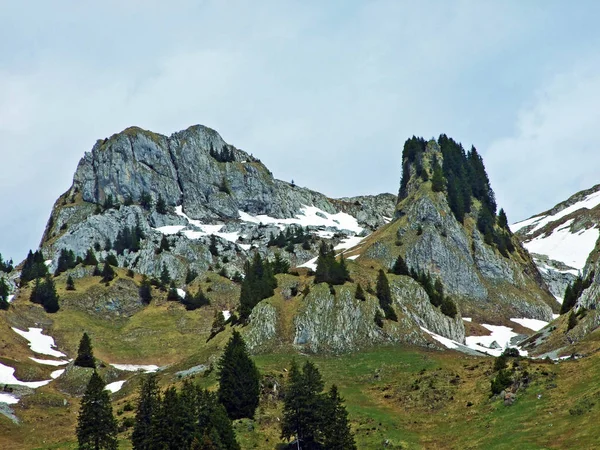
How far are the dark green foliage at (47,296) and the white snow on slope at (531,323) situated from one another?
105601 mm

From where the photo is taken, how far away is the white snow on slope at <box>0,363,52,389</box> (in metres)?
97.0

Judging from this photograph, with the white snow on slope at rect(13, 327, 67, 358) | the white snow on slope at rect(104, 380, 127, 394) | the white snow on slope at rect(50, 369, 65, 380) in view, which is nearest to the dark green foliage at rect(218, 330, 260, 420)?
the white snow on slope at rect(104, 380, 127, 394)

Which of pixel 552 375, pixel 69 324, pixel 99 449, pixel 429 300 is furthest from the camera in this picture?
pixel 69 324

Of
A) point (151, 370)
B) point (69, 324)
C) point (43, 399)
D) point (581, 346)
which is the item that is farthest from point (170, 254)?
point (581, 346)

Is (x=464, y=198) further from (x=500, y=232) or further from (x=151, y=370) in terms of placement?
(x=151, y=370)

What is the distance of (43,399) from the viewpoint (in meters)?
88.9

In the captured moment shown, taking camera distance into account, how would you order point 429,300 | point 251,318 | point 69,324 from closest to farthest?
1. point 251,318
2. point 429,300
3. point 69,324

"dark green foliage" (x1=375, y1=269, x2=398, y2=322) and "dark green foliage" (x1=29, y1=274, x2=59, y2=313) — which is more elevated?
"dark green foliage" (x1=29, y1=274, x2=59, y2=313)

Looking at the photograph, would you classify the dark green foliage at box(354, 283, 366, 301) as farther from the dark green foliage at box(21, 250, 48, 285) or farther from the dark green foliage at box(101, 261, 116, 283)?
the dark green foliage at box(21, 250, 48, 285)

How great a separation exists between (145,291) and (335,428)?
334 ft

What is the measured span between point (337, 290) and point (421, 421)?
38.9m

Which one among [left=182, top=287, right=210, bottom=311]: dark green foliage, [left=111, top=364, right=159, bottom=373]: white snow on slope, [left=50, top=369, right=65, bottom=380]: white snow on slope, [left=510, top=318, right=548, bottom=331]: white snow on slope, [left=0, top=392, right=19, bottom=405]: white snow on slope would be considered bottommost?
[left=510, top=318, right=548, bottom=331]: white snow on slope

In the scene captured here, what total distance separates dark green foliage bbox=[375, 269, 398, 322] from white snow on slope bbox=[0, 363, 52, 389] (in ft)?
Answer: 182

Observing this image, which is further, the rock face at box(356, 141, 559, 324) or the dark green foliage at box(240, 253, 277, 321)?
the rock face at box(356, 141, 559, 324)
